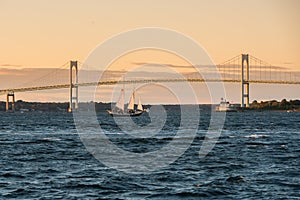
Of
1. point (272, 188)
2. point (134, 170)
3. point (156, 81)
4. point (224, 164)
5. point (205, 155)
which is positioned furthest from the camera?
point (156, 81)

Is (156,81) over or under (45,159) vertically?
over

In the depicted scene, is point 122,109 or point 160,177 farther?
point 122,109

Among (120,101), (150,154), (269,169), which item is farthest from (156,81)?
(269,169)

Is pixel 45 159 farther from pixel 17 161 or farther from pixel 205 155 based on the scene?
pixel 205 155

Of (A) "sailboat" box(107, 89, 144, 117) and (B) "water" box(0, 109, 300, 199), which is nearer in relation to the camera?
(B) "water" box(0, 109, 300, 199)

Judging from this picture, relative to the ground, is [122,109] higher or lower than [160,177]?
higher

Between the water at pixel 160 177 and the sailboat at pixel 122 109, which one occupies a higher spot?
the sailboat at pixel 122 109

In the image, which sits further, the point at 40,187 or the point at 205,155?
the point at 205,155

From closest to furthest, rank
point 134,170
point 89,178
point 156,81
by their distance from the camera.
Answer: point 89,178 < point 134,170 < point 156,81

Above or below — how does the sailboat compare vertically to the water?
above

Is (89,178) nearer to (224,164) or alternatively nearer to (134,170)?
(134,170)

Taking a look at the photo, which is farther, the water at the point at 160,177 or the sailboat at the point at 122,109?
the sailboat at the point at 122,109
